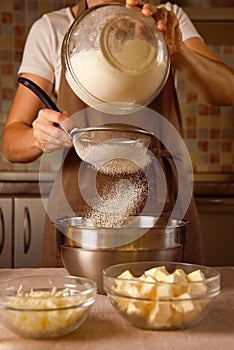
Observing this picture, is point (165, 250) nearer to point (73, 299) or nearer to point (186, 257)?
point (73, 299)

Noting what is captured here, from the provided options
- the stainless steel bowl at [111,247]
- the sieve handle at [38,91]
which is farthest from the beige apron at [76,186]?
the stainless steel bowl at [111,247]

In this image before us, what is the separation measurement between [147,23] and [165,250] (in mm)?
364

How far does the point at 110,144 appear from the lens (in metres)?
1.07

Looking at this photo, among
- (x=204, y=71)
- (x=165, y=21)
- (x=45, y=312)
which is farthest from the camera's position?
(x=204, y=71)

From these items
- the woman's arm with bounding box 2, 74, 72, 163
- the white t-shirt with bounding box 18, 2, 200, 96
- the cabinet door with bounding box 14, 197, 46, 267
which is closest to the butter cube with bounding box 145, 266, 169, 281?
the woman's arm with bounding box 2, 74, 72, 163

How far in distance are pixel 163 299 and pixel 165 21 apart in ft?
1.71

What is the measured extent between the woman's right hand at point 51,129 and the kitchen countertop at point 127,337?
0.42 metres

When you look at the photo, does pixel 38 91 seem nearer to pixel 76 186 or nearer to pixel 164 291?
pixel 76 186

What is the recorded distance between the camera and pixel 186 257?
1.38 m

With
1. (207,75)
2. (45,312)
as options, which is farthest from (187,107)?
(45,312)

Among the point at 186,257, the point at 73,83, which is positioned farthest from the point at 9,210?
the point at 73,83

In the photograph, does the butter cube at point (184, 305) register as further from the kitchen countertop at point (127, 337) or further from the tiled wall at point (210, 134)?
the tiled wall at point (210, 134)

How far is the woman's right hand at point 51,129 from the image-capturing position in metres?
1.13

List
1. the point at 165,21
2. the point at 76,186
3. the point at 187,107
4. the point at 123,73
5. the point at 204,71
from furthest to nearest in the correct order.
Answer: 1. the point at 187,107
2. the point at 204,71
3. the point at 76,186
4. the point at 165,21
5. the point at 123,73
